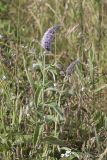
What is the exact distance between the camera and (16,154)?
1.90 m

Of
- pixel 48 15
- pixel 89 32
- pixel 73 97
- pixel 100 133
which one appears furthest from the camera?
pixel 48 15

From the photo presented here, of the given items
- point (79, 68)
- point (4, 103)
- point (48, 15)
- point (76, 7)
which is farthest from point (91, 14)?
point (4, 103)

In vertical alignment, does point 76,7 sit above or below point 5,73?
above

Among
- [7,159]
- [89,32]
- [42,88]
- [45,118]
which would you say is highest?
[89,32]

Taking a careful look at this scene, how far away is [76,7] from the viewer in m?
2.93

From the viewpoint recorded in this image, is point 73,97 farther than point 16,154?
Yes

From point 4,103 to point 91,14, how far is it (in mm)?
1039

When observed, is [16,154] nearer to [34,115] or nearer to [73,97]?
[34,115]

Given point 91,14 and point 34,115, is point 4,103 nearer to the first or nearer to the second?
point 34,115

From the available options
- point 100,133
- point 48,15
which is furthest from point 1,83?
point 48,15

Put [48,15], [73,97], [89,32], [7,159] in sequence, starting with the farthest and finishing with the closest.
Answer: [48,15]
[89,32]
[73,97]
[7,159]

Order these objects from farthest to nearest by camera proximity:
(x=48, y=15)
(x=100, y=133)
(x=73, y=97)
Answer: (x=48, y=15) → (x=73, y=97) → (x=100, y=133)

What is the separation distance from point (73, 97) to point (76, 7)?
3.04 feet

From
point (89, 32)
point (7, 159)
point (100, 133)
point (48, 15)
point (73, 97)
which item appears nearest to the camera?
point (7, 159)
